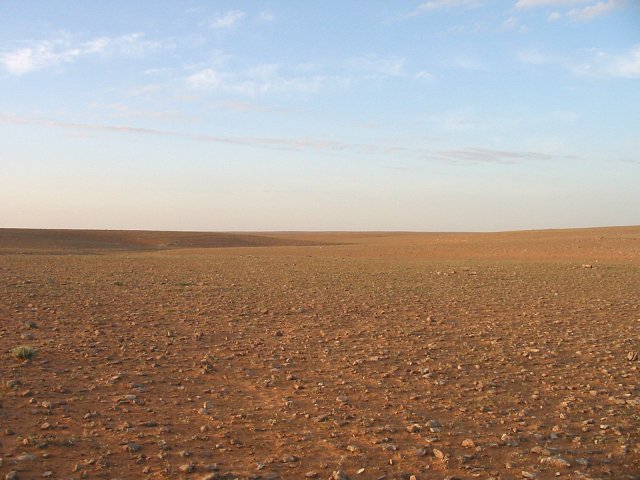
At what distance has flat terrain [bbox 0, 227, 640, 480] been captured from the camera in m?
5.53

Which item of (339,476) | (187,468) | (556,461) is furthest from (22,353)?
(556,461)

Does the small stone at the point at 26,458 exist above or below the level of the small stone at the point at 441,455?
above

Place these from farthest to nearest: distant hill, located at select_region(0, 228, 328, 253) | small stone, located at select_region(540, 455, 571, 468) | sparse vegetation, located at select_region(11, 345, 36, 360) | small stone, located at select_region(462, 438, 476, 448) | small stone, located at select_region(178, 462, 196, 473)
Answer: distant hill, located at select_region(0, 228, 328, 253)
sparse vegetation, located at select_region(11, 345, 36, 360)
small stone, located at select_region(462, 438, 476, 448)
small stone, located at select_region(540, 455, 571, 468)
small stone, located at select_region(178, 462, 196, 473)

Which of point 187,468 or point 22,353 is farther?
point 22,353

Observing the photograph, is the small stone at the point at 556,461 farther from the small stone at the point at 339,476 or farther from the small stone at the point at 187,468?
the small stone at the point at 187,468

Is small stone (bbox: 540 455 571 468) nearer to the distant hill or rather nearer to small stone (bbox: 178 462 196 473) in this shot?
small stone (bbox: 178 462 196 473)

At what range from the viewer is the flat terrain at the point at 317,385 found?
18.1ft

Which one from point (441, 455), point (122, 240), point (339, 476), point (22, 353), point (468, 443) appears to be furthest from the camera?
point (122, 240)

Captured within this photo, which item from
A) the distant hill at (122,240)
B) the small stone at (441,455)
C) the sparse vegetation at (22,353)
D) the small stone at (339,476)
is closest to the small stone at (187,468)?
the small stone at (339,476)

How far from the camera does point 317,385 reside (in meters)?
7.92

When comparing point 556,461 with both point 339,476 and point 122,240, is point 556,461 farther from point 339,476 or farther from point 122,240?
point 122,240

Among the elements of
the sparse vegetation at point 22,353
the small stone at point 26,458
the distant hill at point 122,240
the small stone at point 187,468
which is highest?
the distant hill at point 122,240

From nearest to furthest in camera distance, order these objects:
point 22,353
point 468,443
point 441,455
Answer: point 441,455
point 468,443
point 22,353

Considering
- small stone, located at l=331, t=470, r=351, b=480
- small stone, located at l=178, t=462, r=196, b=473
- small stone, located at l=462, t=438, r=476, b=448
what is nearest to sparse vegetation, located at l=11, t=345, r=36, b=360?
small stone, located at l=178, t=462, r=196, b=473
